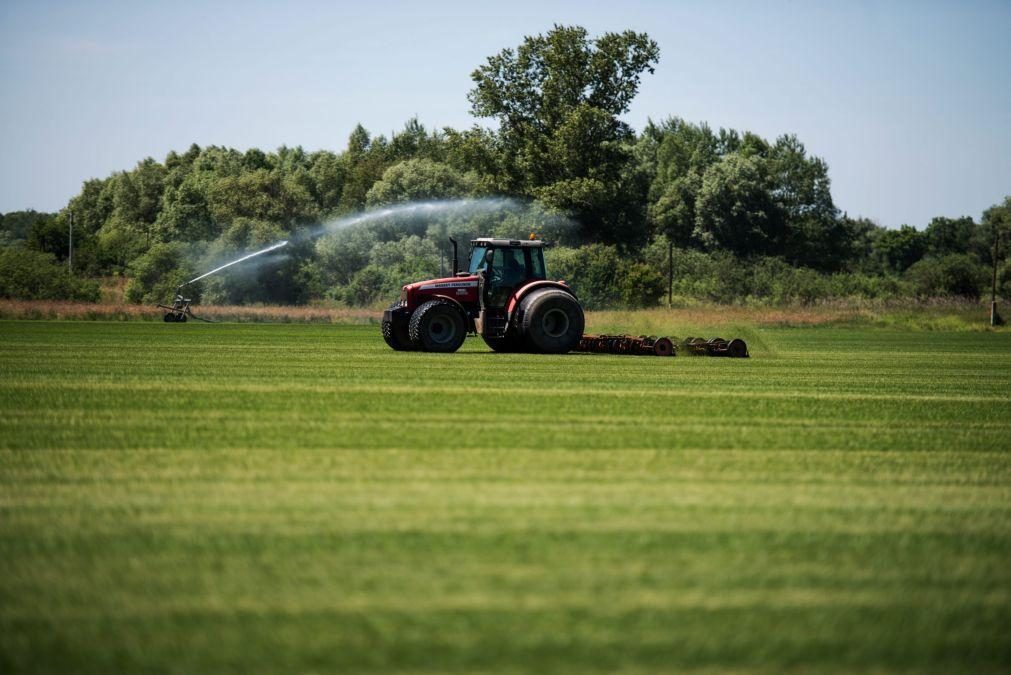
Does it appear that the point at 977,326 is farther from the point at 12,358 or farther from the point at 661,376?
the point at 12,358

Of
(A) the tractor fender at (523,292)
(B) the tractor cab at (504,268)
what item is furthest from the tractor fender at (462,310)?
(A) the tractor fender at (523,292)

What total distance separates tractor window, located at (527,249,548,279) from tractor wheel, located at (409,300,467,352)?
1.85m

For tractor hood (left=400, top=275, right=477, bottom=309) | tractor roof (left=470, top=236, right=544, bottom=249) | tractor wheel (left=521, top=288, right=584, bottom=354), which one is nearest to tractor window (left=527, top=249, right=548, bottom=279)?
tractor roof (left=470, top=236, right=544, bottom=249)

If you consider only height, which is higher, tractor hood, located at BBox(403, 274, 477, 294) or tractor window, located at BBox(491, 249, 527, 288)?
tractor window, located at BBox(491, 249, 527, 288)

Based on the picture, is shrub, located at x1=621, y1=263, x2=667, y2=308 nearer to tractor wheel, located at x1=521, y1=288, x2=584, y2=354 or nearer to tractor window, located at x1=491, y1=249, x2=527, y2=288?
tractor window, located at x1=491, y1=249, x2=527, y2=288

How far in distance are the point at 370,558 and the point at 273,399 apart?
8.21 meters

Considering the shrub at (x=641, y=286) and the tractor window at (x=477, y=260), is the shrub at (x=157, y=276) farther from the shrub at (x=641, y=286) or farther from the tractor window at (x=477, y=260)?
the tractor window at (x=477, y=260)

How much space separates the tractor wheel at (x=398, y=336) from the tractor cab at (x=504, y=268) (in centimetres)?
184

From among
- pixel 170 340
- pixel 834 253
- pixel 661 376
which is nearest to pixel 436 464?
pixel 661 376

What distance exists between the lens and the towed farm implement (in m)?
25.2

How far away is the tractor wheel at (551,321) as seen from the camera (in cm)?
2506

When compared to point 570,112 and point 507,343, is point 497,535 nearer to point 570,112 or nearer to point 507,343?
point 507,343

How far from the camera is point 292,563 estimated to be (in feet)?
19.2

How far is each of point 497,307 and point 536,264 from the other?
1.25 metres
